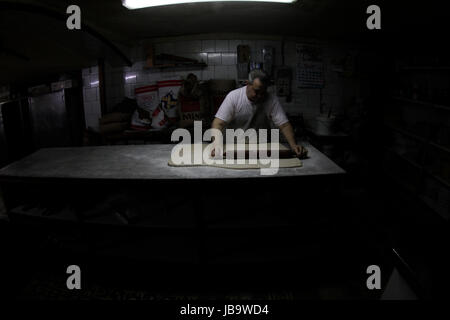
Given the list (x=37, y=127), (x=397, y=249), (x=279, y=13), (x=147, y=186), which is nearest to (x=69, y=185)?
(x=147, y=186)

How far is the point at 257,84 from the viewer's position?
276 cm

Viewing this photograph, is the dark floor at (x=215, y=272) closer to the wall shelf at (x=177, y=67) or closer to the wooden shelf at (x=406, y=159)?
the wooden shelf at (x=406, y=159)

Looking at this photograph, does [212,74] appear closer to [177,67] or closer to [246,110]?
[177,67]

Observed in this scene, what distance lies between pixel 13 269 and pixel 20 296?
346mm

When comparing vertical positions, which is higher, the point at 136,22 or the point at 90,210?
the point at 136,22

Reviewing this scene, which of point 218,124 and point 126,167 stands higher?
point 218,124

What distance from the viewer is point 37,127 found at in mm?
4902

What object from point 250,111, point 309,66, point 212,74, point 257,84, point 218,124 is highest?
point 309,66

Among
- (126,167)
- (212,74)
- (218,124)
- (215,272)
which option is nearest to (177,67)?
(212,74)

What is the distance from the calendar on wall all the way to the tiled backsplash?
86mm

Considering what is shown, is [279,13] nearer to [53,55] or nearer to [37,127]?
[53,55]

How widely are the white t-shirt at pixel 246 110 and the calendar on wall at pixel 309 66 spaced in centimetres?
203

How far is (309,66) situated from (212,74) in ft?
5.56

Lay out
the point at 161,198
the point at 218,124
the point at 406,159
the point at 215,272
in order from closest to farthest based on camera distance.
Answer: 1. the point at 215,272
2. the point at 161,198
3. the point at 218,124
4. the point at 406,159
